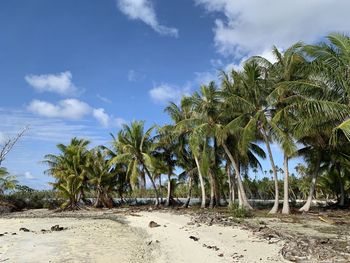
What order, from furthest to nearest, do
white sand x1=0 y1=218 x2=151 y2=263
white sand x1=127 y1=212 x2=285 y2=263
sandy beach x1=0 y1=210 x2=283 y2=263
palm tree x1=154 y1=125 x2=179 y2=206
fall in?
palm tree x1=154 y1=125 x2=179 y2=206 → white sand x1=0 y1=218 x2=151 y2=263 → sandy beach x1=0 y1=210 x2=283 y2=263 → white sand x1=127 y1=212 x2=285 y2=263

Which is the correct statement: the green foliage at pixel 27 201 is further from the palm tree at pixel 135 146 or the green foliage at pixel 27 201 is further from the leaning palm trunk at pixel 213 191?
the leaning palm trunk at pixel 213 191

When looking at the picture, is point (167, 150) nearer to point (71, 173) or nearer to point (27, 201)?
point (71, 173)

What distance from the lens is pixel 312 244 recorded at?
1055 centimetres

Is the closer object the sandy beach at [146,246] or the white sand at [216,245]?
the white sand at [216,245]

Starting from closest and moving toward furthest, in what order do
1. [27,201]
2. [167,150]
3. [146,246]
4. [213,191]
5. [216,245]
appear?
[216,245] → [146,246] → [213,191] → [167,150] → [27,201]

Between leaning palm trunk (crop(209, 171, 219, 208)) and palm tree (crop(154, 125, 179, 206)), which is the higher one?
palm tree (crop(154, 125, 179, 206))

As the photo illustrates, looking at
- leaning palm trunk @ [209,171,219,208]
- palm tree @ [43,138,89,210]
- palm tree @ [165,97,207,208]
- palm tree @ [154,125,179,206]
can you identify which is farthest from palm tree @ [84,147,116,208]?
leaning palm trunk @ [209,171,219,208]

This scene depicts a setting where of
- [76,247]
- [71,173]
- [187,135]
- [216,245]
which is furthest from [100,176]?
[216,245]

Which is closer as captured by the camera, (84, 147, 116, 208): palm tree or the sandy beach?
the sandy beach

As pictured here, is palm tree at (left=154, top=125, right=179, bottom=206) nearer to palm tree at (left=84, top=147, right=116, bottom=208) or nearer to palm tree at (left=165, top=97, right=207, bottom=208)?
palm tree at (left=165, top=97, right=207, bottom=208)

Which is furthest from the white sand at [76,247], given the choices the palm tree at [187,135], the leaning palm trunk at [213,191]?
the leaning palm trunk at [213,191]

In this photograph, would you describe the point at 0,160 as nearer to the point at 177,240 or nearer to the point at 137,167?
the point at 177,240

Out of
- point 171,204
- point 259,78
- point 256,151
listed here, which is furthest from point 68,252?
point 171,204

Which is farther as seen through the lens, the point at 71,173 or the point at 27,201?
the point at 27,201
